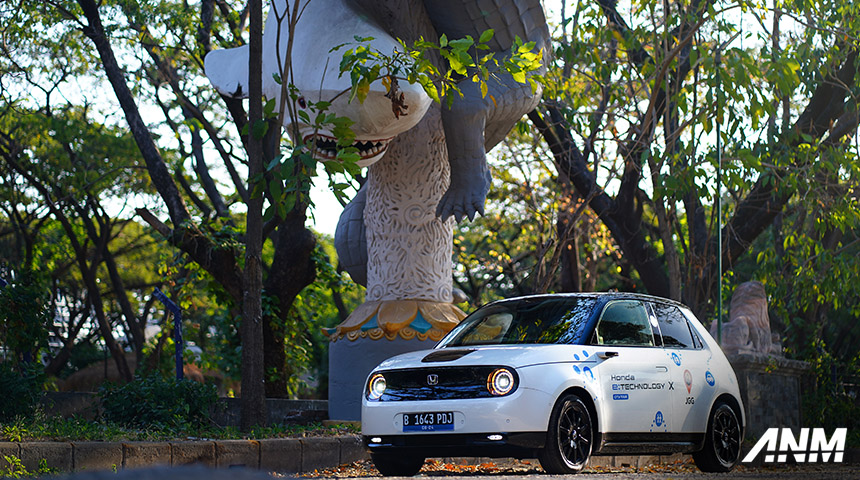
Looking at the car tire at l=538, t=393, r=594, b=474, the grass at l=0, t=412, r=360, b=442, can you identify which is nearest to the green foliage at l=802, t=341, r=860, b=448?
the grass at l=0, t=412, r=360, b=442

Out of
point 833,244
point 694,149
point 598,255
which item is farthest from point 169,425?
point 598,255

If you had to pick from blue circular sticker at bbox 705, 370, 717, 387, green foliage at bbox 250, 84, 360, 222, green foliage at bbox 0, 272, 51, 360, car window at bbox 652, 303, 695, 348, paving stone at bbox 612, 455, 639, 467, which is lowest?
paving stone at bbox 612, 455, 639, 467

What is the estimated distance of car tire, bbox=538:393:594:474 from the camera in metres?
6.51

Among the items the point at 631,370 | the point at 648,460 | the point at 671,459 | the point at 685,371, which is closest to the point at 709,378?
the point at 685,371

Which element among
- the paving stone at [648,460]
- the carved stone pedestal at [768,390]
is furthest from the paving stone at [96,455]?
the carved stone pedestal at [768,390]

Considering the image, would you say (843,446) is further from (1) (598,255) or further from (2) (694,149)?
(1) (598,255)

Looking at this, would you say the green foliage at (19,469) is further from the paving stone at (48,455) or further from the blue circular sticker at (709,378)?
the blue circular sticker at (709,378)

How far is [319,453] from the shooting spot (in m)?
8.07

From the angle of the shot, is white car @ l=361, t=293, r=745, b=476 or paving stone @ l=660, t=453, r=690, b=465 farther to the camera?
paving stone @ l=660, t=453, r=690, b=465

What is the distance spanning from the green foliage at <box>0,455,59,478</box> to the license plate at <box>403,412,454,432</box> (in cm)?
223

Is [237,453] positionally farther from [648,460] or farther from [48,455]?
[648,460]

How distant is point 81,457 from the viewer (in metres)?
6.52

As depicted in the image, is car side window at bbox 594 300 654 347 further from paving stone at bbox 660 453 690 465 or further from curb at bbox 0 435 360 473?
paving stone at bbox 660 453 690 465

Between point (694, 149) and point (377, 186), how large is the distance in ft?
13.1
